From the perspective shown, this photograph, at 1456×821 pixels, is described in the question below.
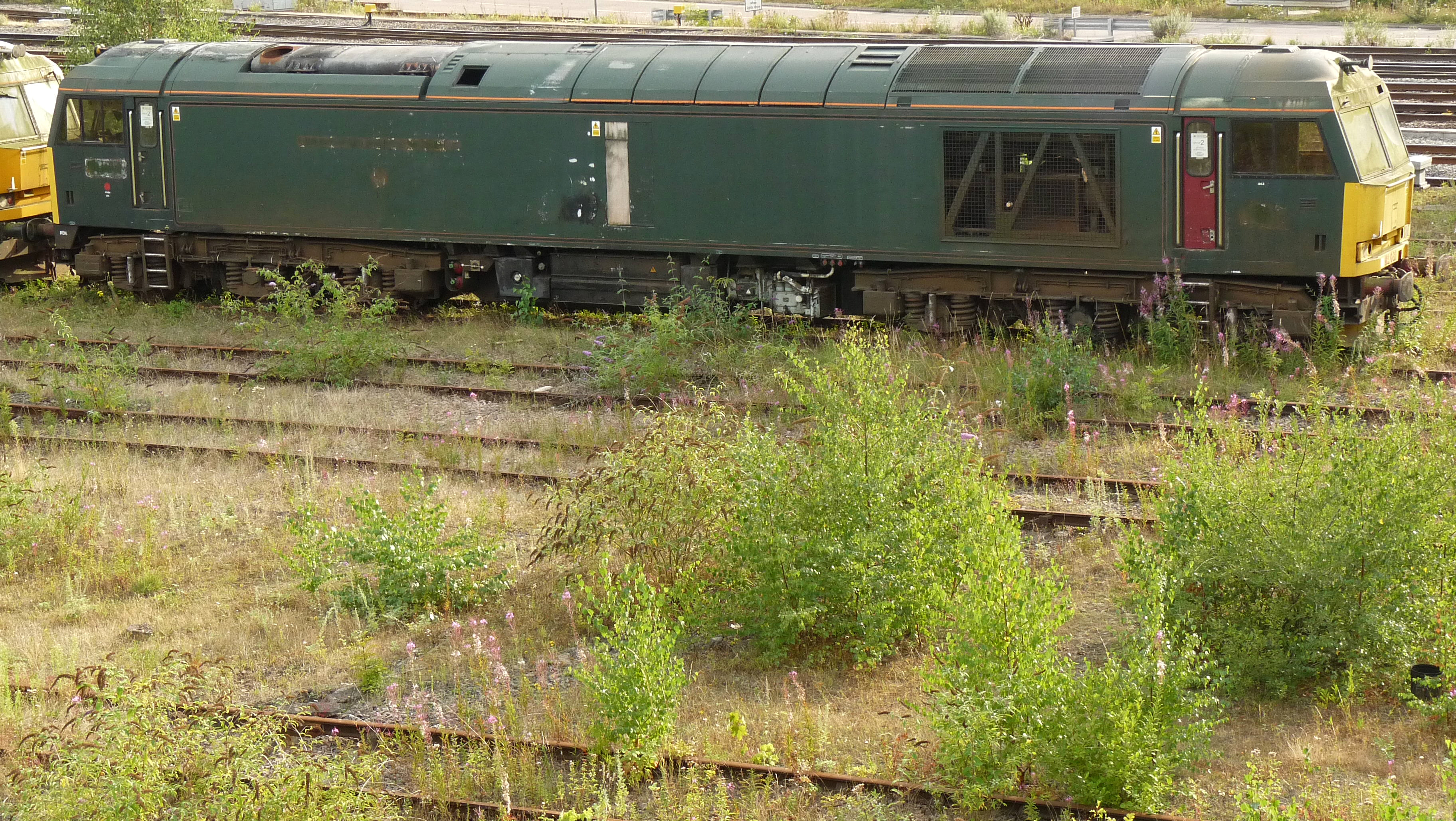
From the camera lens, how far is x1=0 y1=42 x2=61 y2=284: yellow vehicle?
19.4m

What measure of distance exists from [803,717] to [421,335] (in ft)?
33.3

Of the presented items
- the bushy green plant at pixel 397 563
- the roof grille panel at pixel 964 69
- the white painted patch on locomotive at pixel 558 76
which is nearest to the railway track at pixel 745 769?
the bushy green plant at pixel 397 563

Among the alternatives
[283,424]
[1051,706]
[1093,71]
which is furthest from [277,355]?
[1051,706]

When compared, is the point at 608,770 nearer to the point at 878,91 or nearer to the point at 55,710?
the point at 55,710

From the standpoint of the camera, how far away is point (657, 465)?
9141 mm

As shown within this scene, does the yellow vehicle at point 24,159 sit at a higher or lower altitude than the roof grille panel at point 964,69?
lower

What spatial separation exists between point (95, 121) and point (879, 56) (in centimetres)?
905

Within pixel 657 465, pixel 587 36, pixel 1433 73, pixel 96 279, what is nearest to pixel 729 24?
pixel 587 36

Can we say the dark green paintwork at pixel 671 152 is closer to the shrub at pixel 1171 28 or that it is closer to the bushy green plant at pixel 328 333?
the bushy green plant at pixel 328 333

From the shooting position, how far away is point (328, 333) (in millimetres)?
15297

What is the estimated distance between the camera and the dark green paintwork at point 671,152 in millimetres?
13508

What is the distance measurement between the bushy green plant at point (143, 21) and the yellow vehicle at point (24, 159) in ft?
12.3

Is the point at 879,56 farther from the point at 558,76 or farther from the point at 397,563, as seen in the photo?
the point at 397,563

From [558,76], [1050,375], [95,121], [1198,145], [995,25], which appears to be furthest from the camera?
[995,25]
